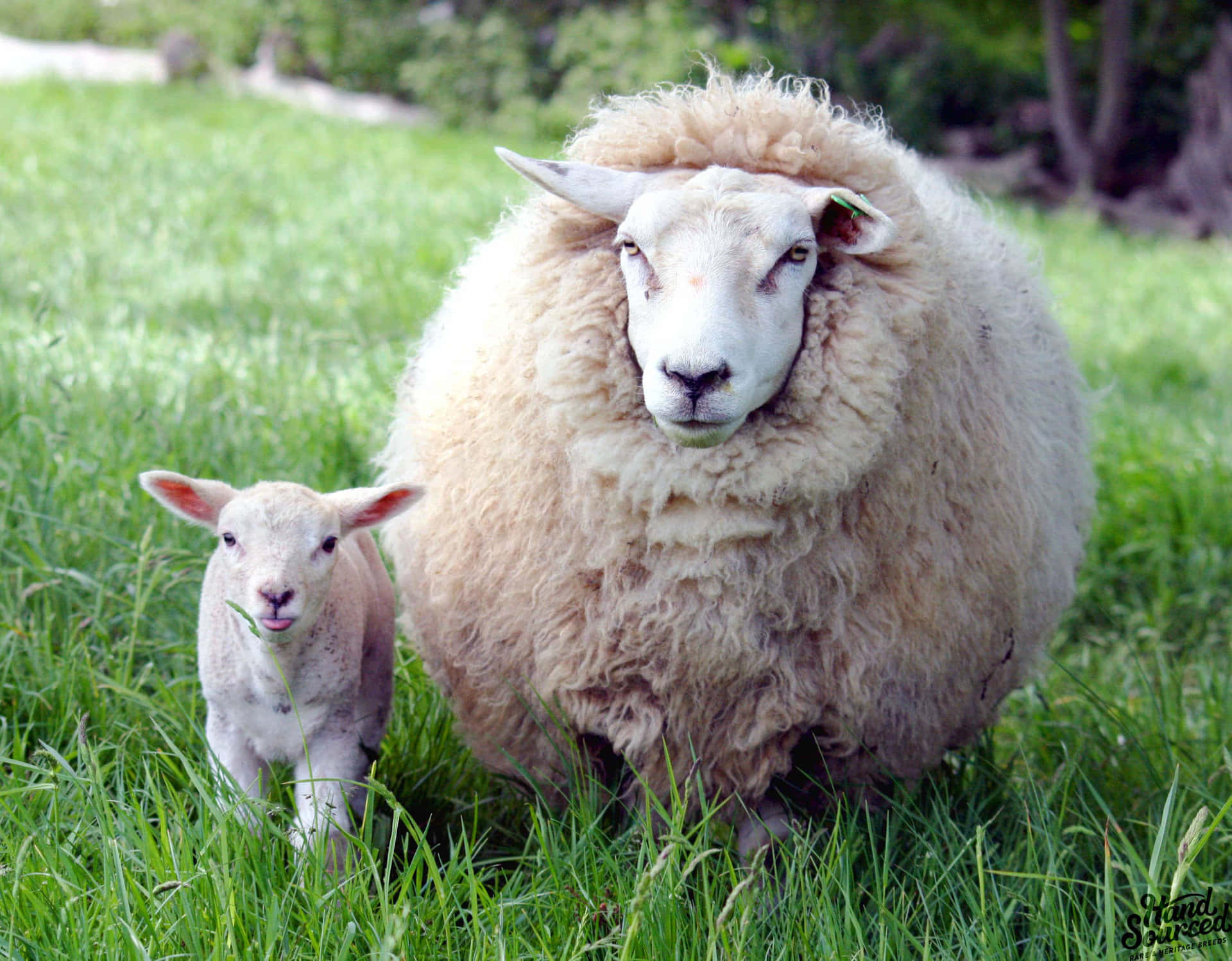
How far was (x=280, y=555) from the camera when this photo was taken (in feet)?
6.79

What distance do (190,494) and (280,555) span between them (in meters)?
0.30

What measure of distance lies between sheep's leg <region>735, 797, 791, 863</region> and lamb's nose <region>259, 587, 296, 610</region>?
1.02 meters

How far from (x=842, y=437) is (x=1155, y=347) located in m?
5.48

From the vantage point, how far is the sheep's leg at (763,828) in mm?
2459

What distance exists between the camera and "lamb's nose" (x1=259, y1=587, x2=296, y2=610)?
6.65 feet

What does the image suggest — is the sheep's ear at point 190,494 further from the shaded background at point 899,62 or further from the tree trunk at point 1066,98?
the tree trunk at point 1066,98

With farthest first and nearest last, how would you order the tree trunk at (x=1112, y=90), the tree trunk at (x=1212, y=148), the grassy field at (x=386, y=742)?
the tree trunk at (x=1112, y=90) → the tree trunk at (x=1212, y=148) → the grassy field at (x=386, y=742)

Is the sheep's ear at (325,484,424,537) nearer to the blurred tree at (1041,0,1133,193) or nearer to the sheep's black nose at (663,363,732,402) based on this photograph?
the sheep's black nose at (663,363,732,402)

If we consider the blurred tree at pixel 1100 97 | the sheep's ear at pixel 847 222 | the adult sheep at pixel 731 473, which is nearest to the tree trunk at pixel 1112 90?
the blurred tree at pixel 1100 97

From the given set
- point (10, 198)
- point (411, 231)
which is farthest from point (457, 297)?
point (10, 198)

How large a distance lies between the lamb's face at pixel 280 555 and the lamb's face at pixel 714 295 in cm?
63

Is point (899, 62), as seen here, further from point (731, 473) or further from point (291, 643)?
point (291, 643)

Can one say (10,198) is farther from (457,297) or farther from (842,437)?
(842,437)

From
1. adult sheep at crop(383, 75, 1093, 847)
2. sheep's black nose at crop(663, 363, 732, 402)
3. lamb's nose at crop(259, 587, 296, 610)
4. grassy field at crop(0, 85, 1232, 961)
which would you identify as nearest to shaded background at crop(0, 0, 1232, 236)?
grassy field at crop(0, 85, 1232, 961)
